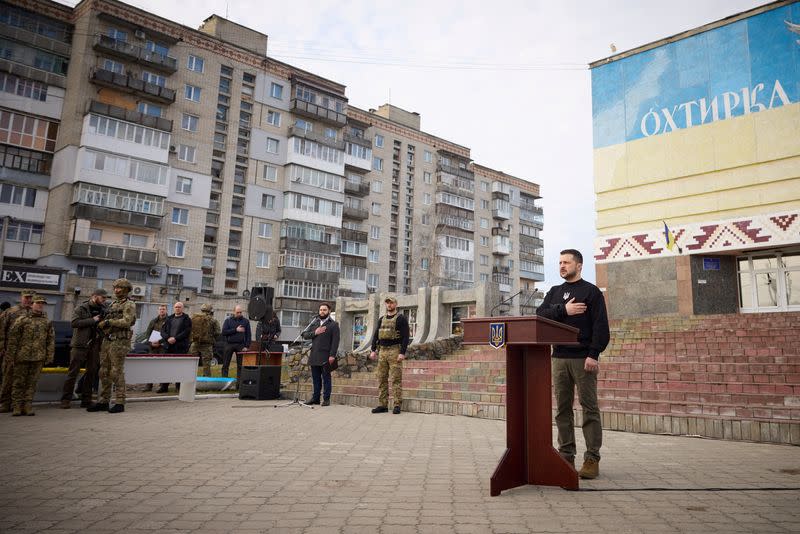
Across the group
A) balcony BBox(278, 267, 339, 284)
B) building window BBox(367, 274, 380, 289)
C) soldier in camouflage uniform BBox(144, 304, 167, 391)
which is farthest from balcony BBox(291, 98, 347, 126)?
soldier in camouflage uniform BBox(144, 304, 167, 391)

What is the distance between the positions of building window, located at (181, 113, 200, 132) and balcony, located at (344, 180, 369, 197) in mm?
14848

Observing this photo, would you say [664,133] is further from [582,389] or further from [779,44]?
[582,389]

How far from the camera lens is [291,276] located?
4391 cm

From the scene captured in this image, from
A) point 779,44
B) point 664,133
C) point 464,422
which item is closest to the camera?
point 464,422

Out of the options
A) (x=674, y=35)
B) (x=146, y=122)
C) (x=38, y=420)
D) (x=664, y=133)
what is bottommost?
(x=38, y=420)

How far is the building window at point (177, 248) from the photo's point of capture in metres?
39.1

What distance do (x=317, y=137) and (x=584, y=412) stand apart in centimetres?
4504

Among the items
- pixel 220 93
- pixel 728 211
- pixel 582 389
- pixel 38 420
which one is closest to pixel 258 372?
pixel 38 420

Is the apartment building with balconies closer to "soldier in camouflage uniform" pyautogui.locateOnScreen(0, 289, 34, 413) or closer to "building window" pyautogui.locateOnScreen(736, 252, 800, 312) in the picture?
"building window" pyautogui.locateOnScreen(736, 252, 800, 312)

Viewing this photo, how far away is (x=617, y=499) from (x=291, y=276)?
41395 millimetres

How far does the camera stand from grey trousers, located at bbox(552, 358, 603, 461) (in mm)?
4754

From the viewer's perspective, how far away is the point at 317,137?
154 ft

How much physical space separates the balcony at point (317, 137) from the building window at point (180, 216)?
38.1 ft

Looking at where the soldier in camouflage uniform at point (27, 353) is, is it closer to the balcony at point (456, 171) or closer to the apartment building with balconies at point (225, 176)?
the apartment building with balconies at point (225, 176)
